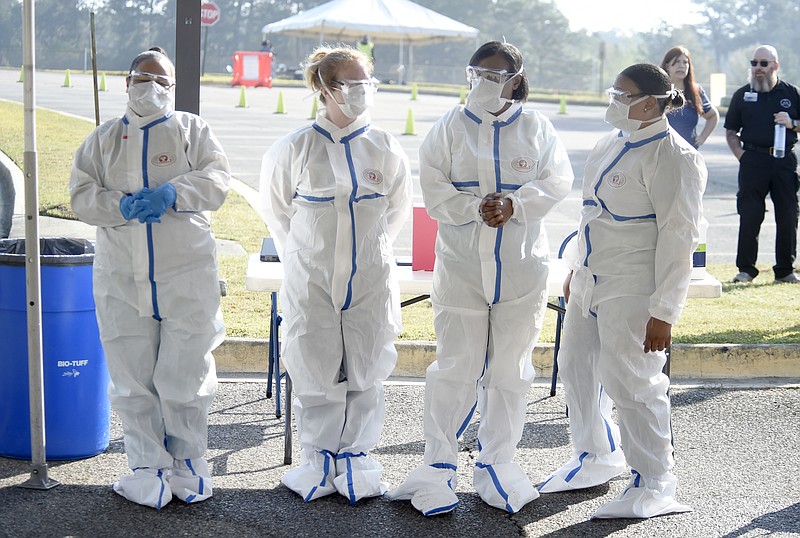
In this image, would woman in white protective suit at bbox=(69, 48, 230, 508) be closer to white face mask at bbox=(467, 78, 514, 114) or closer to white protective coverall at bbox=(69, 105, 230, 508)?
white protective coverall at bbox=(69, 105, 230, 508)

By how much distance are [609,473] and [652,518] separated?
1.31 ft

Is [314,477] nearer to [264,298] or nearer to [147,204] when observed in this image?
[147,204]

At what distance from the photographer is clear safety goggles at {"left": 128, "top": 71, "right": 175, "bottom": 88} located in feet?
13.8

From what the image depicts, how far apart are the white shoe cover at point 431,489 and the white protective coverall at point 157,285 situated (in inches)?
34.2

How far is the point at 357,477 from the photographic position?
4457mm

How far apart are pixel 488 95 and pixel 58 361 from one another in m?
2.32

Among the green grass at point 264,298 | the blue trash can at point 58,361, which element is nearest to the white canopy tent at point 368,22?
the green grass at point 264,298

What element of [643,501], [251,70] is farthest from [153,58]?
[251,70]

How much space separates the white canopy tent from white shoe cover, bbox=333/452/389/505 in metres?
34.7

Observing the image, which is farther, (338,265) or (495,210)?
(338,265)

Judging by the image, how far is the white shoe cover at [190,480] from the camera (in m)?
4.39

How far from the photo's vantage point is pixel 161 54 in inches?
170

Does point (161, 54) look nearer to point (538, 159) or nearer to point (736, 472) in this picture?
point (538, 159)

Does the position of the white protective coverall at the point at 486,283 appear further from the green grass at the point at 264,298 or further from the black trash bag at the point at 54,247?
the green grass at the point at 264,298
